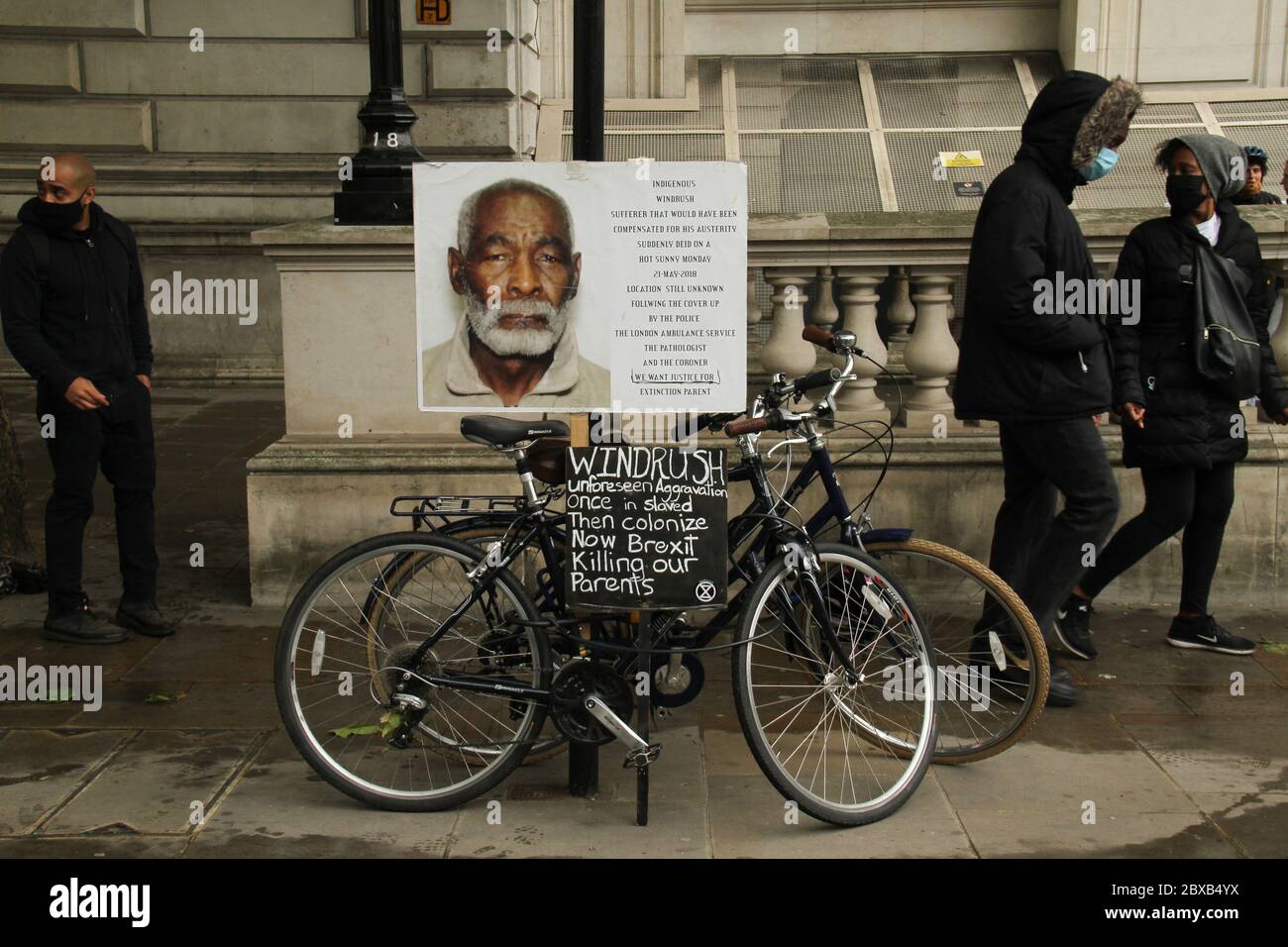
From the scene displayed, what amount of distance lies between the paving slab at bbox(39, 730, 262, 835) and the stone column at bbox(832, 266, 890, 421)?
2864 millimetres

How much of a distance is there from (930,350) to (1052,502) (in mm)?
1109

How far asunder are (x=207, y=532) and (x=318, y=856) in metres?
3.89

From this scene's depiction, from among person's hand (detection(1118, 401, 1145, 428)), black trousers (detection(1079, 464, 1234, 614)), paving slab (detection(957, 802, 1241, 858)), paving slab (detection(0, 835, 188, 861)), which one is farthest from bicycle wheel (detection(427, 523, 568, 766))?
black trousers (detection(1079, 464, 1234, 614))

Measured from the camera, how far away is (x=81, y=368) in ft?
19.5

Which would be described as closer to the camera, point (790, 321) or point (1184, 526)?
point (1184, 526)

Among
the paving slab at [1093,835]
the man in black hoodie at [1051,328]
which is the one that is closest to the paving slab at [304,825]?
the paving slab at [1093,835]

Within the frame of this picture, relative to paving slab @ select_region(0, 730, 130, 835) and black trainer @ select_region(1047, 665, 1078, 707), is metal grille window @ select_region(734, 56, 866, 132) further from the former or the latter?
paving slab @ select_region(0, 730, 130, 835)

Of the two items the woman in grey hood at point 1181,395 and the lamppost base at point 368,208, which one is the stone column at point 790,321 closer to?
the woman in grey hood at point 1181,395

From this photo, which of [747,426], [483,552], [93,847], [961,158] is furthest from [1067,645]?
[961,158]

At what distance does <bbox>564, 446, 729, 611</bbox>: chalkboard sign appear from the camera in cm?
439

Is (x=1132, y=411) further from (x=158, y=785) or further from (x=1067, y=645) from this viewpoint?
(x=158, y=785)

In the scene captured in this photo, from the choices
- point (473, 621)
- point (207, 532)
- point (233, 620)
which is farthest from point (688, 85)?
point (473, 621)
